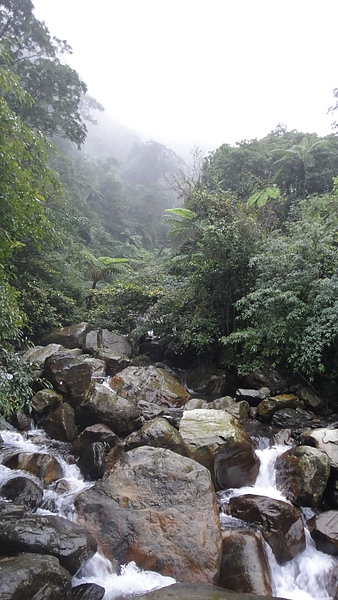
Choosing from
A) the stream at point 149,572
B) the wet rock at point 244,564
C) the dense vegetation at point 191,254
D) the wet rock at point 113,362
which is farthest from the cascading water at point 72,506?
the wet rock at point 113,362

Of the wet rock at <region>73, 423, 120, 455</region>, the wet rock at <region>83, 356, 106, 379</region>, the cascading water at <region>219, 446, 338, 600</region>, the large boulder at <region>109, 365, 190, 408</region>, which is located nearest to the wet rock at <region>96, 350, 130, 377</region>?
the wet rock at <region>83, 356, 106, 379</region>

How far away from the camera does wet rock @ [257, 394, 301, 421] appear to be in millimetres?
7301

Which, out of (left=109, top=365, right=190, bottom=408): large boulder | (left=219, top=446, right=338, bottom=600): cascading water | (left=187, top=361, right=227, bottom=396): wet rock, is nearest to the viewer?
(left=219, top=446, right=338, bottom=600): cascading water

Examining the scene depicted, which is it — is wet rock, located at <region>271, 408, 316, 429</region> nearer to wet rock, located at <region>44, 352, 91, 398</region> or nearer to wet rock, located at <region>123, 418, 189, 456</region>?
wet rock, located at <region>123, 418, 189, 456</region>

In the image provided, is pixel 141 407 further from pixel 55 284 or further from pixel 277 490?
pixel 55 284

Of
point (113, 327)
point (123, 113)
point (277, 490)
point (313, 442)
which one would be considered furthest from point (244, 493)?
point (123, 113)

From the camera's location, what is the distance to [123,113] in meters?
81.9

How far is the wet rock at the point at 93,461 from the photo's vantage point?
5340mm

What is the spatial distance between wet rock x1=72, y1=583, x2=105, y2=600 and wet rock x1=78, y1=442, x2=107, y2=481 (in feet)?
5.96

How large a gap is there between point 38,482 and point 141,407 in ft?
8.71

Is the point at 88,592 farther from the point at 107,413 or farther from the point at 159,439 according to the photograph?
the point at 107,413

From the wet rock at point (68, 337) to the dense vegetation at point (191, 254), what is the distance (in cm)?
43

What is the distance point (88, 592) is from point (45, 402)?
12.5ft

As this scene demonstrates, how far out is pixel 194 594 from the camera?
3.38 metres
